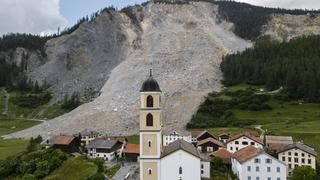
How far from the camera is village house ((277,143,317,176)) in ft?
230

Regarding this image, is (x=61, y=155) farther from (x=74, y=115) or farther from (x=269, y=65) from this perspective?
(x=269, y=65)

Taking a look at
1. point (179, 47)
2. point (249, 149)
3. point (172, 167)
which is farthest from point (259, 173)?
point (179, 47)

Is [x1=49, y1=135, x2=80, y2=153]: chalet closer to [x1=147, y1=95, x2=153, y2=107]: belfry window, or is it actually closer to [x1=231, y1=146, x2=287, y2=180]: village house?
[x1=231, y1=146, x2=287, y2=180]: village house

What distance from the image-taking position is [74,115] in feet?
477

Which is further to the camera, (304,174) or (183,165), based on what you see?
(183,165)

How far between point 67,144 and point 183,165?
121ft

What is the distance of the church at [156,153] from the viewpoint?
55919mm

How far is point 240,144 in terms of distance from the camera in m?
83.9

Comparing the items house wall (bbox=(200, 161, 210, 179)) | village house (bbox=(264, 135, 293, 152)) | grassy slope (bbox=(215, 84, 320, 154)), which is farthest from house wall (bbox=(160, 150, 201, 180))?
grassy slope (bbox=(215, 84, 320, 154))

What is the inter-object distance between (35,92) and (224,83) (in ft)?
257

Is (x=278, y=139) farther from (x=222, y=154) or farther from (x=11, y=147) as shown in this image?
(x=11, y=147)

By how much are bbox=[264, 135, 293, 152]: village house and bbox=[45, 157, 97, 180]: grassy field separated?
28.5 m

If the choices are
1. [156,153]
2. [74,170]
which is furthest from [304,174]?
[74,170]

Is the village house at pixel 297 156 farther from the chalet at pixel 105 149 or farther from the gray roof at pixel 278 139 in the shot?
the chalet at pixel 105 149
